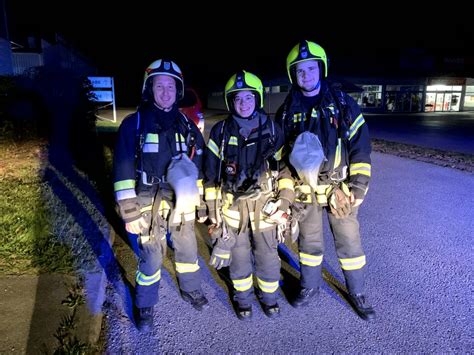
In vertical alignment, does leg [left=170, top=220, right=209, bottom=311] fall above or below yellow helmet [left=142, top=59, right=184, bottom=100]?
below

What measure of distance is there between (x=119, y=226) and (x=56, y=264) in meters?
1.42

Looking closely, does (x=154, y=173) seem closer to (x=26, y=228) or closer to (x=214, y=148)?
(x=214, y=148)

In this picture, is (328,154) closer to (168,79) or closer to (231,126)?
(231,126)

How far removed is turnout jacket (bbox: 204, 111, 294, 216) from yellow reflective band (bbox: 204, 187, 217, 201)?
0.02 metres

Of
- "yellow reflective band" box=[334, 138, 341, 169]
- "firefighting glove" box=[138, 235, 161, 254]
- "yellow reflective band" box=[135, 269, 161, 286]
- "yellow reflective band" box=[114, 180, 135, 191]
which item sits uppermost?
"yellow reflective band" box=[334, 138, 341, 169]

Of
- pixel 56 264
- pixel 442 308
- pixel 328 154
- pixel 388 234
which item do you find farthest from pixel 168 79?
pixel 388 234

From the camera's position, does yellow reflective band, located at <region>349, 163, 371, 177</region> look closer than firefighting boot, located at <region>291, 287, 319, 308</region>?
Yes

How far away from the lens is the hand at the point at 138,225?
2.72m

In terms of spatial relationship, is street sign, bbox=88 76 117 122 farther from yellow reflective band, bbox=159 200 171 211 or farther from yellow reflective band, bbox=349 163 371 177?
yellow reflective band, bbox=349 163 371 177

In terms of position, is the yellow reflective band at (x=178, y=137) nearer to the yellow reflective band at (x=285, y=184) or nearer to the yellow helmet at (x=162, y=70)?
the yellow helmet at (x=162, y=70)

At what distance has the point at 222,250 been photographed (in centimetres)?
291

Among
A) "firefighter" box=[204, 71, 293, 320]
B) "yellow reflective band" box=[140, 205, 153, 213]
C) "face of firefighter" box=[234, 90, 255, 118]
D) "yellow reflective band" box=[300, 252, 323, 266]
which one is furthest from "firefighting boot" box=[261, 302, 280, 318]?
"face of firefighter" box=[234, 90, 255, 118]

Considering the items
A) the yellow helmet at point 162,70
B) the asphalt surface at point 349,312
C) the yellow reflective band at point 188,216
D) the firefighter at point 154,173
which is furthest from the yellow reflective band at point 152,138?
the asphalt surface at point 349,312

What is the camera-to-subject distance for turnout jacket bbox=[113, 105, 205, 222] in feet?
8.82
